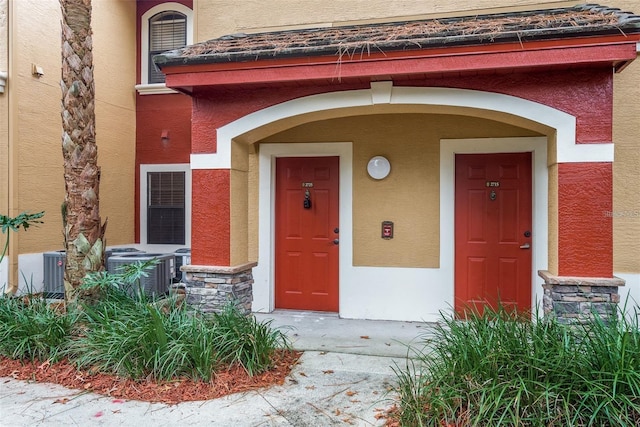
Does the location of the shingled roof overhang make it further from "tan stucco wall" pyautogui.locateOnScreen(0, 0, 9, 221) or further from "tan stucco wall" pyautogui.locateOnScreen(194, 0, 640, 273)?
"tan stucco wall" pyautogui.locateOnScreen(0, 0, 9, 221)

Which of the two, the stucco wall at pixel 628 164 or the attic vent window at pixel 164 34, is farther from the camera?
the attic vent window at pixel 164 34

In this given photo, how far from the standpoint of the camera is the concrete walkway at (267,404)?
344 cm

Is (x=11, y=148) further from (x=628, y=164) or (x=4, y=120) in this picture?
(x=628, y=164)

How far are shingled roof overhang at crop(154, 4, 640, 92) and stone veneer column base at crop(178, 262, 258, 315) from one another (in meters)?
2.02

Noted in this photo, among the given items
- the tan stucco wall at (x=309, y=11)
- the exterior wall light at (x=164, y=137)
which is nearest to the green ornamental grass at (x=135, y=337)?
the tan stucco wall at (x=309, y=11)

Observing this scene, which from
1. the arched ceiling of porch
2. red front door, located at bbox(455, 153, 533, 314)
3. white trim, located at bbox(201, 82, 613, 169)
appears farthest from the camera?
red front door, located at bbox(455, 153, 533, 314)

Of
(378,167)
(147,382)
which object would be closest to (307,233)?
(378,167)

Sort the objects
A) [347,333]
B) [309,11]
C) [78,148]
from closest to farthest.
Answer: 1. [78,148]
2. [347,333]
3. [309,11]

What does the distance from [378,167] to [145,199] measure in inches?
188

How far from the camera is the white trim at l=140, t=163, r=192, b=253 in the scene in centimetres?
838

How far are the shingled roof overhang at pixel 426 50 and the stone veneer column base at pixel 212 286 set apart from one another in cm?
202

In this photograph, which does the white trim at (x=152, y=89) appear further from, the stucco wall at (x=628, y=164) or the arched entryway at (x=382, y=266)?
the stucco wall at (x=628, y=164)

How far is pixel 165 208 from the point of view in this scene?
8555 mm

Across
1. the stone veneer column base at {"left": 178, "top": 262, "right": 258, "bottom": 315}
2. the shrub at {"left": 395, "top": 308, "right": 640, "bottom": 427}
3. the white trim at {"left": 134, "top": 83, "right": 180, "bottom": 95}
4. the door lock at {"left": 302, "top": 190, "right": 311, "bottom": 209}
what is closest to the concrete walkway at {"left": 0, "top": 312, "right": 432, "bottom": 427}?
the shrub at {"left": 395, "top": 308, "right": 640, "bottom": 427}
